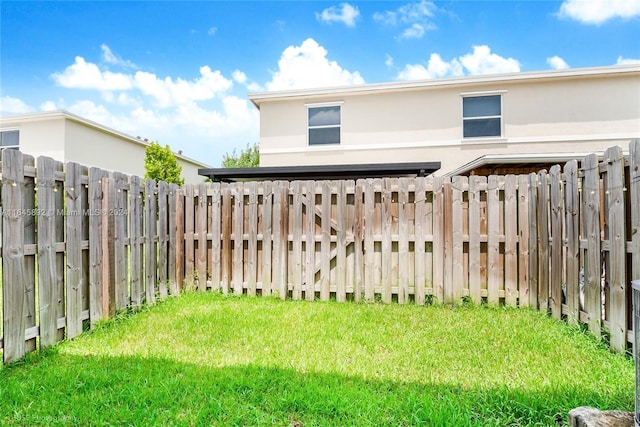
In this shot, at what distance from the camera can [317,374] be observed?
2.50 meters

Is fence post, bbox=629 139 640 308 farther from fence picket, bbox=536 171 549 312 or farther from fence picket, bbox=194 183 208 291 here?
fence picket, bbox=194 183 208 291

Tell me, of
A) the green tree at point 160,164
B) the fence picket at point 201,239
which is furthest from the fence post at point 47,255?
the green tree at point 160,164

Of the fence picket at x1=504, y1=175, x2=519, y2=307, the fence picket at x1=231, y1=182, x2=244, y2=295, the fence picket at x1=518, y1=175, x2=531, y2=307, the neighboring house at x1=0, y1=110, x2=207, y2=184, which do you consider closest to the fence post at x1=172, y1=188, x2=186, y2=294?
the fence picket at x1=231, y1=182, x2=244, y2=295

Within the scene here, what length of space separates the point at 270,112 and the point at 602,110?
10.3m

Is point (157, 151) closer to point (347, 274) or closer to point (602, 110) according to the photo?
point (347, 274)

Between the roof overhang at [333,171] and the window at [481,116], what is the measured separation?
3.56m

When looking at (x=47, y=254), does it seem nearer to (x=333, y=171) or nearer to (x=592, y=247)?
(x=592, y=247)

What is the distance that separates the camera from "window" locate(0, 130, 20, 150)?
13.0 m

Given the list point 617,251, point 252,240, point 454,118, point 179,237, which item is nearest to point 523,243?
point 617,251

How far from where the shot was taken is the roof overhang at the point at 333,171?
7.42 m

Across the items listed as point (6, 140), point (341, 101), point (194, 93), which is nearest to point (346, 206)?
point (341, 101)

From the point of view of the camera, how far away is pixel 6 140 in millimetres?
13141

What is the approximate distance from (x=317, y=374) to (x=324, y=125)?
9613 mm

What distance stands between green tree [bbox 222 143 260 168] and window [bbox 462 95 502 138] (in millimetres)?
15811
